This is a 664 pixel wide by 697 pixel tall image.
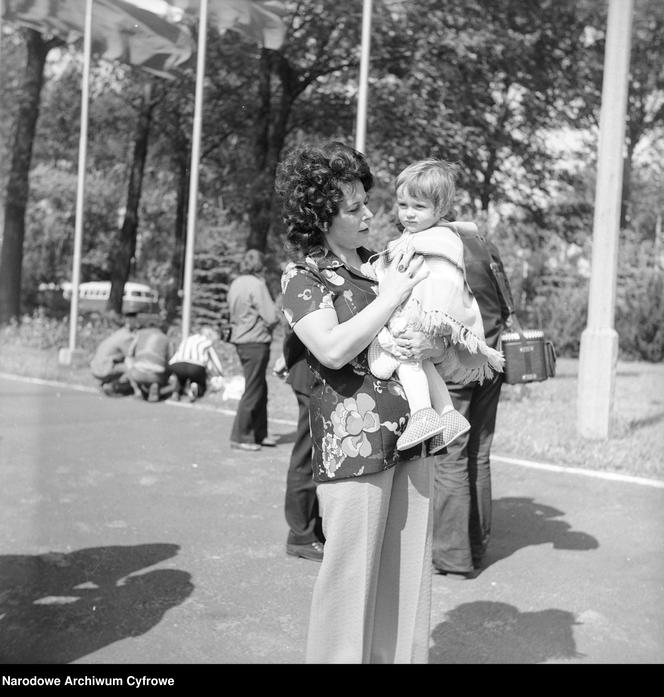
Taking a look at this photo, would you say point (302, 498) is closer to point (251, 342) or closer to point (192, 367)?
point (251, 342)

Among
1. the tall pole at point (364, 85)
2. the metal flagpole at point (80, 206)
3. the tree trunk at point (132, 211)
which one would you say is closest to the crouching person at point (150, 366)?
the tall pole at point (364, 85)

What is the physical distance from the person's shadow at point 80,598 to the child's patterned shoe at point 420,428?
1.74 metres

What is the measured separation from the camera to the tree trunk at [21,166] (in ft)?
78.8

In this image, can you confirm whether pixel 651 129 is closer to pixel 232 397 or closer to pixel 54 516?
pixel 232 397

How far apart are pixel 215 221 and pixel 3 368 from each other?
43.2 feet

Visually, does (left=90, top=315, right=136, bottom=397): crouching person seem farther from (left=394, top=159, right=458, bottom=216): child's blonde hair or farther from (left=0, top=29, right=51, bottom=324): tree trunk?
(left=0, top=29, right=51, bottom=324): tree trunk

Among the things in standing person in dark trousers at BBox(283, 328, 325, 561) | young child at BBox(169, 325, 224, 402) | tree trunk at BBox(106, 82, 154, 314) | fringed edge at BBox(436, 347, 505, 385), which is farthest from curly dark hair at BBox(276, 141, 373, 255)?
tree trunk at BBox(106, 82, 154, 314)

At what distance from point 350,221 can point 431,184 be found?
0.29m

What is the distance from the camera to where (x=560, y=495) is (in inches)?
268

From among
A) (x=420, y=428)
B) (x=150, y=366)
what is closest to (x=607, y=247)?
(x=150, y=366)

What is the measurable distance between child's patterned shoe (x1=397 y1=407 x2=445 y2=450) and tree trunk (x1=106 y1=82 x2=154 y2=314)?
2243 centimetres

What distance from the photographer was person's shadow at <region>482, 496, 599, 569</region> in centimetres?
548

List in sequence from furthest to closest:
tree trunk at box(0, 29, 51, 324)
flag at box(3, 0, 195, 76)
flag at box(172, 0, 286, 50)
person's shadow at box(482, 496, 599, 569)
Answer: tree trunk at box(0, 29, 51, 324), flag at box(3, 0, 195, 76), flag at box(172, 0, 286, 50), person's shadow at box(482, 496, 599, 569)
